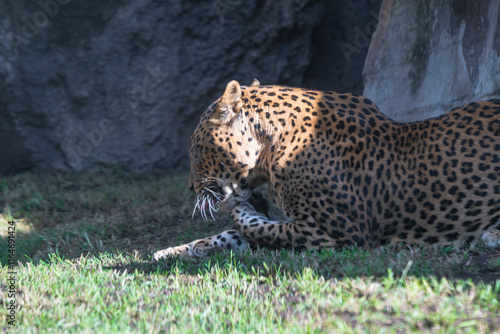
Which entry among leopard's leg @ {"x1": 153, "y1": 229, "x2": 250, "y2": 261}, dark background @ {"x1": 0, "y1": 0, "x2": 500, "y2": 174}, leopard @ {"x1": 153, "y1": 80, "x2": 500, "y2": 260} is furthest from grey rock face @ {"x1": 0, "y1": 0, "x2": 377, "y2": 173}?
leopard's leg @ {"x1": 153, "y1": 229, "x2": 250, "y2": 261}

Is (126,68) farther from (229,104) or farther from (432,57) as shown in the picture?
(432,57)

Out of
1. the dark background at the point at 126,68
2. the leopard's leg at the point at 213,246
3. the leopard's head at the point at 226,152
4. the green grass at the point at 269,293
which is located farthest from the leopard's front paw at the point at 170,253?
the dark background at the point at 126,68

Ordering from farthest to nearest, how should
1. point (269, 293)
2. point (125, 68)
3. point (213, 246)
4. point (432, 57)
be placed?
1. point (125, 68)
2. point (432, 57)
3. point (213, 246)
4. point (269, 293)

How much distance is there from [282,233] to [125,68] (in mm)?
6200

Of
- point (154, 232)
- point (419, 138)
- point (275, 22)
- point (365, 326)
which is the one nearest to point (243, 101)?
point (419, 138)

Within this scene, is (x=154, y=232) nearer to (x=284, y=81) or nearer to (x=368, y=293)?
(x=368, y=293)

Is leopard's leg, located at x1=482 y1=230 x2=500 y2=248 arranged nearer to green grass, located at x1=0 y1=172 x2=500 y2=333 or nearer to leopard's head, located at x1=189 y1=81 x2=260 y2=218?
green grass, located at x1=0 y1=172 x2=500 y2=333

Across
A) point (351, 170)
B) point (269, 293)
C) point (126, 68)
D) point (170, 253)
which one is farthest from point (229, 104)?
point (126, 68)

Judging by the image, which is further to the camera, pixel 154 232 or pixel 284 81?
pixel 284 81

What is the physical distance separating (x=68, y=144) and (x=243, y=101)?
573 centimetres

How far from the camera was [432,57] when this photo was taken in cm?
643

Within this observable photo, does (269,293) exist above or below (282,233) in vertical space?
below

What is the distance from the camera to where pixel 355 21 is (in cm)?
1017

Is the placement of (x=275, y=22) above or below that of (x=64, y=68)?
above
